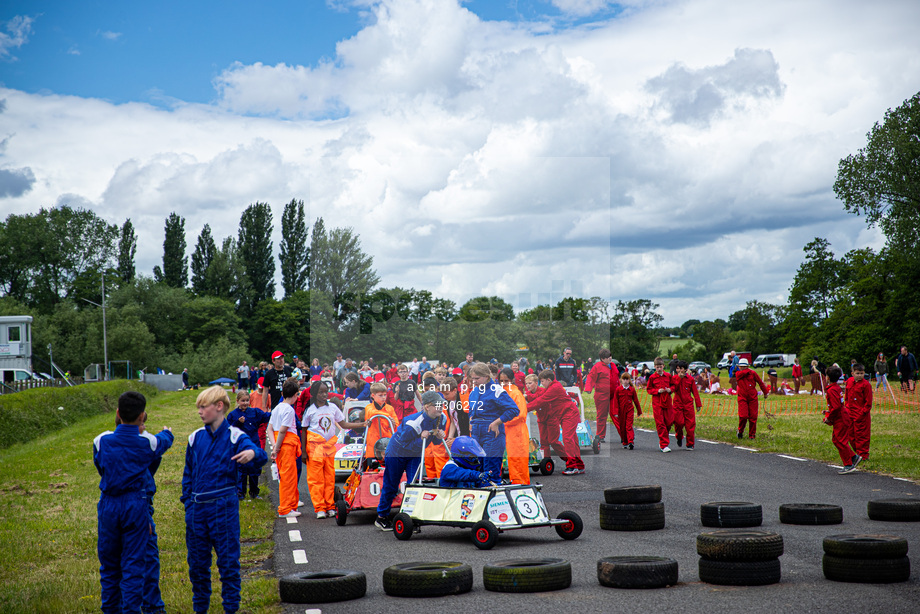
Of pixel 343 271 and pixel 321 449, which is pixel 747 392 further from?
pixel 321 449

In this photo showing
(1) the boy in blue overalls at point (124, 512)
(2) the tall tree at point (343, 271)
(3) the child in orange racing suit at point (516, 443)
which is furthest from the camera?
(2) the tall tree at point (343, 271)

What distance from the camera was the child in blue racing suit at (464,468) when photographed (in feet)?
32.7

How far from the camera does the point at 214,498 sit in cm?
650

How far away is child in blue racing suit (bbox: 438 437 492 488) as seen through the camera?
9953mm

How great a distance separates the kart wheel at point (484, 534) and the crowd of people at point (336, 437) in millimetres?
626

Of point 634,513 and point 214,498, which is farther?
point 634,513

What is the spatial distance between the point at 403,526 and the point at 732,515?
12.9 feet

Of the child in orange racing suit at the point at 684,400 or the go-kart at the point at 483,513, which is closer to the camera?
the go-kart at the point at 483,513

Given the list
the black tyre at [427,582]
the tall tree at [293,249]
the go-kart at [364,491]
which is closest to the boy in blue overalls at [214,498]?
the black tyre at [427,582]

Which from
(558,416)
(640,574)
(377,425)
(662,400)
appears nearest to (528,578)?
(640,574)

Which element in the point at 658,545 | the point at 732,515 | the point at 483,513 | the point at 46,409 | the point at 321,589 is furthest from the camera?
the point at 46,409

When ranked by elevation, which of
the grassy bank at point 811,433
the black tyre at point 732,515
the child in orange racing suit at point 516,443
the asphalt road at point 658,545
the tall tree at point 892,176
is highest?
the tall tree at point 892,176

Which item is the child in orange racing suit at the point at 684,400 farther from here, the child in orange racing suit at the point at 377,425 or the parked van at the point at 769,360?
the parked van at the point at 769,360

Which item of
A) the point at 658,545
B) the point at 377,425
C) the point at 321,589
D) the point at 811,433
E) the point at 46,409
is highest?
the point at 377,425
